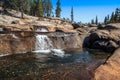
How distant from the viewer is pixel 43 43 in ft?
140

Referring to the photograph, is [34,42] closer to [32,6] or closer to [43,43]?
[43,43]

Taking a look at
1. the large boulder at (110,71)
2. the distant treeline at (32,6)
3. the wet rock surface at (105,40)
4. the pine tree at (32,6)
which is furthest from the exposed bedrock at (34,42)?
the pine tree at (32,6)

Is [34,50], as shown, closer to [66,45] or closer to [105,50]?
[66,45]

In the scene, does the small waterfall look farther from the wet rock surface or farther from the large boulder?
the large boulder

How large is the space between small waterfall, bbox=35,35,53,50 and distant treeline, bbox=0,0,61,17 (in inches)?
1799

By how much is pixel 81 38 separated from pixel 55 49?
10278mm

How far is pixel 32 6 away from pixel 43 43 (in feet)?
230

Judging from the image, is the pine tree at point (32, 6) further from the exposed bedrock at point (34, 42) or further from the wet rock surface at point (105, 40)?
the wet rock surface at point (105, 40)

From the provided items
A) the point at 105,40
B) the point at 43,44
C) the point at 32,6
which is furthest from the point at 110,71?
the point at 32,6

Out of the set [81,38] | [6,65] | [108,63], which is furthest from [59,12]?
[108,63]

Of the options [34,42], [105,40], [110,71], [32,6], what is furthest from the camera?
[32,6]

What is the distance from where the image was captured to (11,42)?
37.1 meters

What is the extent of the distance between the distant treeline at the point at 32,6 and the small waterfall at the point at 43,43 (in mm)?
45689

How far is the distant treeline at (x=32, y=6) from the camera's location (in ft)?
282
